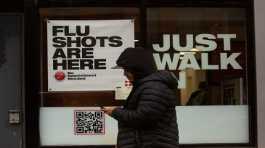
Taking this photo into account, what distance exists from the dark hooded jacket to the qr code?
12.1 ft

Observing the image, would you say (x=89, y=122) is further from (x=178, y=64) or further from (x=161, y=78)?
(x=161, y=78)

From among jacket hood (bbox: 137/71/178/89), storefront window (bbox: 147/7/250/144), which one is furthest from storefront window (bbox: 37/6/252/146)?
jacket hood (bbox: 137/71/178/89)

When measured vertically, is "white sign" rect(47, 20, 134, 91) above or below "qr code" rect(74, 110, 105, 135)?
above

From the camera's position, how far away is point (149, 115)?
14.4ft

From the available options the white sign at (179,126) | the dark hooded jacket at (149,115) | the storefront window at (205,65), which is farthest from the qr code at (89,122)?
the dark hooded jacket at (149,115)

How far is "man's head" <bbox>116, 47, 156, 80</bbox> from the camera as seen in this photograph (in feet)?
15.0

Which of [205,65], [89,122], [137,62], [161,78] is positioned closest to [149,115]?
Answer: [161,78]

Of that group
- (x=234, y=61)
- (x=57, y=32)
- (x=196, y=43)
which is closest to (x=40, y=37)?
(x=57, y=32)

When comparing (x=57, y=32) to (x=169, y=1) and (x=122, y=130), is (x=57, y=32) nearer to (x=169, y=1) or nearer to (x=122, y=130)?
(x=169, y=1)

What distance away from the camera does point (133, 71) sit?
4.61 metres

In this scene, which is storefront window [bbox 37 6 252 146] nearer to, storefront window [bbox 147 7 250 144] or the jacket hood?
storefront window [bbox 147 7 250 144]

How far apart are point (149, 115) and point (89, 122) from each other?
3.95 metres

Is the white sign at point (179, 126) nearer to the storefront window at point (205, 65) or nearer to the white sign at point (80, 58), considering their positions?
the storefront window at point (205, 65)

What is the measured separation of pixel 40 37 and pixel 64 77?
0.64 metres
